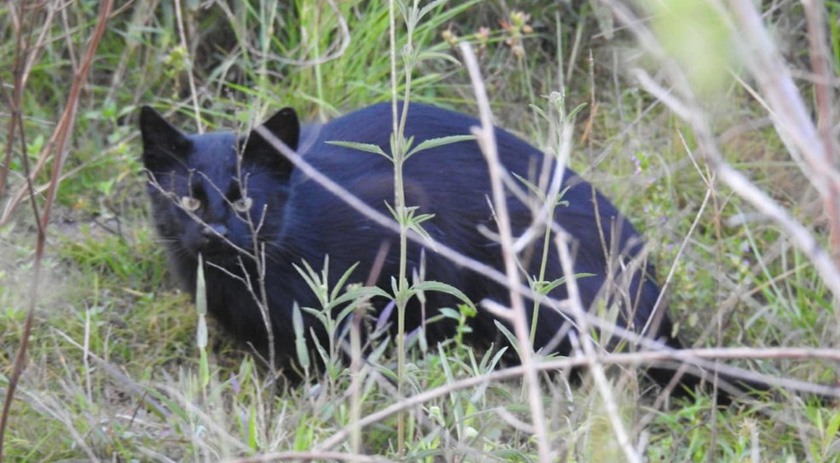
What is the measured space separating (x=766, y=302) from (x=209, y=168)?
6.05ft

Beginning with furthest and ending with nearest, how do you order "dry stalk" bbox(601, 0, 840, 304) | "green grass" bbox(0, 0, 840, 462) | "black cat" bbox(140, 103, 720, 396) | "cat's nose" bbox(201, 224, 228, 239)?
"black cat" bbox(140, 103, 720, 396) < "cat's nose" bbox(201, 224, 228, 239) < "green grass" bbox(0, 0, 840, 462) < "dry stalk" bbox(601, 0, 840, 304)

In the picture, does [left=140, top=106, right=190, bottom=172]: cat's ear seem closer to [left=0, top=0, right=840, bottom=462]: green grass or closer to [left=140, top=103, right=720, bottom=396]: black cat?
[left=140, top=103, right=720, bottom=396]: black cat

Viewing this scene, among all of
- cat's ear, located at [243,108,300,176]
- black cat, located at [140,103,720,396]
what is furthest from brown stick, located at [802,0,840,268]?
cat's ear, located at [243,108,300,176]

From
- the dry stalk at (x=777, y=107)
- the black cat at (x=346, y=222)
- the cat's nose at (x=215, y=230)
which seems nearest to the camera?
the dry stalk at (x=777, y=107)

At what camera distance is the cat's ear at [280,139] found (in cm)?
311

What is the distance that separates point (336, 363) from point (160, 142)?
1077mm

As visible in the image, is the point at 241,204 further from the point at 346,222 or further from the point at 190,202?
the point at 346,222

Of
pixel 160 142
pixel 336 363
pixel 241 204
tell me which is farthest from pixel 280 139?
pixel 336 363

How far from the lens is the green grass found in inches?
95.1

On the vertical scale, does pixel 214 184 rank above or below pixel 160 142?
below

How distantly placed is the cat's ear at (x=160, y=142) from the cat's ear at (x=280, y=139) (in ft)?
0.62

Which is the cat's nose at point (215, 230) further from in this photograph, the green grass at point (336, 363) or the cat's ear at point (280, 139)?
the green grass at point (336, 363)

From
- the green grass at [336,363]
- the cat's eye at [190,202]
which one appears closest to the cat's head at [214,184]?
the cat's eye at [190,202]

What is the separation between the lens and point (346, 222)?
3285 millimetres
